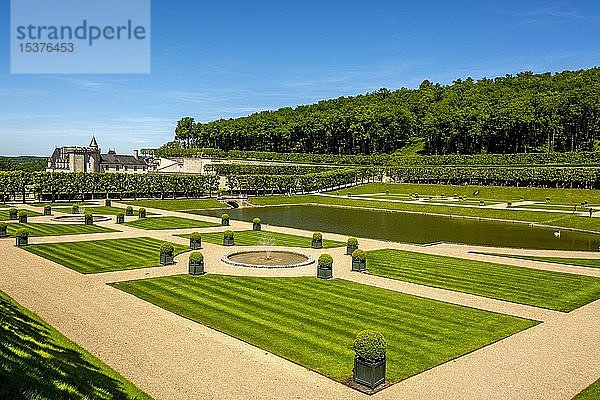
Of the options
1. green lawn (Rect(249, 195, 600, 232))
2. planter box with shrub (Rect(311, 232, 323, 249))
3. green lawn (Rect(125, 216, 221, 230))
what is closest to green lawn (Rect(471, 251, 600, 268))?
planter box with shrub (Rect(311, 232, 323, 249))

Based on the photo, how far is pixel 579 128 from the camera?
10188 cm

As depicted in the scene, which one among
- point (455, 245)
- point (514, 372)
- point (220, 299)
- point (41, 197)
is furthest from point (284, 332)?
point (41, 197)

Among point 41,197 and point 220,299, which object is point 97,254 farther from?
point 41,197

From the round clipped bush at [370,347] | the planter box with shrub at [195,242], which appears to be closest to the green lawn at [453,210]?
the planter box with shrub at [195,242]

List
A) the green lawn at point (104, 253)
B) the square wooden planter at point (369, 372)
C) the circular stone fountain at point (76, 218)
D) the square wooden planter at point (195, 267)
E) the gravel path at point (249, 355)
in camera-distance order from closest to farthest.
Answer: the gravel path at point (249, 355), the square wooden planter at point (369, 372), the square wooden planter at point (195, 267), the green lawn at point (104, 253), the circular stone fountain at point (76, 218)

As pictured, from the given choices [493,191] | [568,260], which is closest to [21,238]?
[568,260]

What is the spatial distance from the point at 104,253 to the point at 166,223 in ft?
48.9

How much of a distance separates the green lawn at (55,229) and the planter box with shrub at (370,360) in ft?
94.8

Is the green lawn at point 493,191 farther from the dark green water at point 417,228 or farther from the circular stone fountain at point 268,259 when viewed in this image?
the circular stone fountain at point 268,259

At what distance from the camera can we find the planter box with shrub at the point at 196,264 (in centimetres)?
2341

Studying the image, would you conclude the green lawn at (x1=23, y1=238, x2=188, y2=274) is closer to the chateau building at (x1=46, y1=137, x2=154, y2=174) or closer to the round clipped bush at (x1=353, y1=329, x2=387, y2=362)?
the round clipped bush at (x1=353, y1=329, x2=387, y2=362)

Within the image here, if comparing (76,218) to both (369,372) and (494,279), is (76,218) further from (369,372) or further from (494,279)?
(369,372)

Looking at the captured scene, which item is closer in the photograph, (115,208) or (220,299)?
(220,299)

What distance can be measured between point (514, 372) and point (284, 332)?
251 inches
